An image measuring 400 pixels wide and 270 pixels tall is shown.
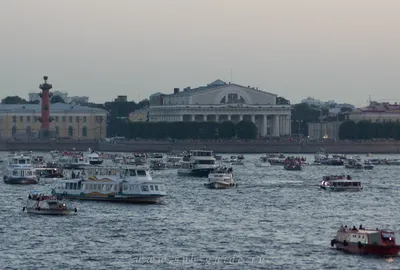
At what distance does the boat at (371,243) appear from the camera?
1179 inches

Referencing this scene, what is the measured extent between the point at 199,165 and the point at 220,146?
36.8 m

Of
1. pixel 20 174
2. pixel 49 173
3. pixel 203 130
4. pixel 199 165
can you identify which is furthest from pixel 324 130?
pixel 20 174

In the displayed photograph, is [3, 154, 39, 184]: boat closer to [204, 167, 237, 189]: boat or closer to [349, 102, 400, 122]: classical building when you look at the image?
[204, 167, 237, 189]: boat

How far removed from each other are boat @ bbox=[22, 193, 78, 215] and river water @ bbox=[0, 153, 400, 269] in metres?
0.37

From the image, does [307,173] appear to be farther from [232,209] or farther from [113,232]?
[113,232]

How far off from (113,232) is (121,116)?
10429 centimetres

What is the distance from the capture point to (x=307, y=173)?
66.8 meters

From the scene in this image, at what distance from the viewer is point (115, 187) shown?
4284cm

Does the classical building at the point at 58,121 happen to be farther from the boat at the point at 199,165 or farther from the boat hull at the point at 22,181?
the boat hull at the point at 22,181

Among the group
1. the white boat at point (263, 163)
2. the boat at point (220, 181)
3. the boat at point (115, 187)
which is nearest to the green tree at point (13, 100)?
the white boat at point (263, 163)

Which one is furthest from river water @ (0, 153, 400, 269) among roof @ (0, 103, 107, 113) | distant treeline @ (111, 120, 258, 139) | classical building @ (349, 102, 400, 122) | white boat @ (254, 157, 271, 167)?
classical building @ (349, 102, 400, 122)

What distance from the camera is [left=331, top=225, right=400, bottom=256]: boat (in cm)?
2995

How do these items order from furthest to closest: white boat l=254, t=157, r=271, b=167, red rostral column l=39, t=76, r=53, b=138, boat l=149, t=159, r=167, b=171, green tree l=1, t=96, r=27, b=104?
green tree l=1, t=96, r=27, b=104, red rostral column l=39, t=76, r=53, b=138, white boat l=254, t=157, r=271, b=167, boat l=149, t=159, r=167, b=171

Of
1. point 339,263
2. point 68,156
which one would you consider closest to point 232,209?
point 339,263
